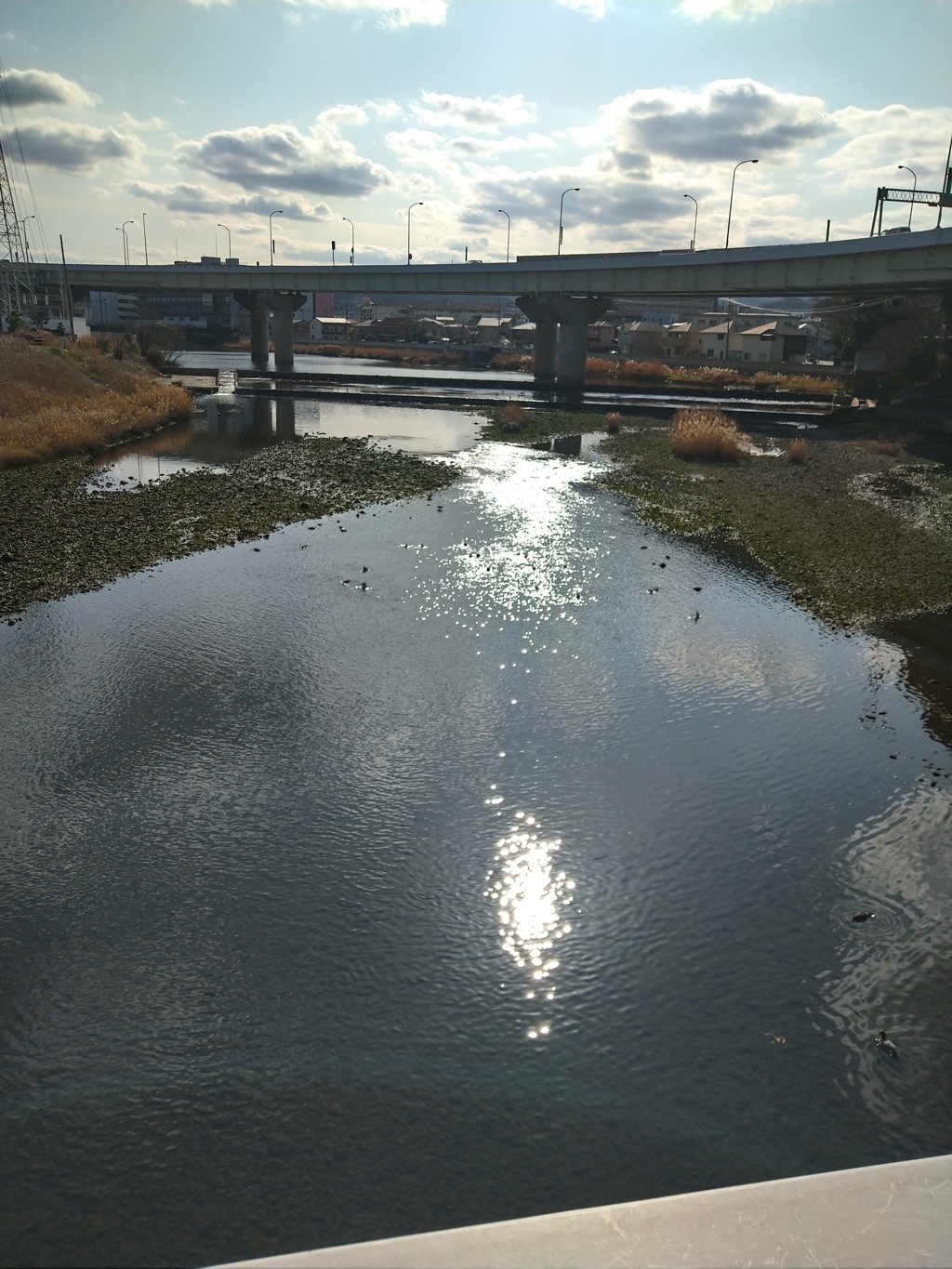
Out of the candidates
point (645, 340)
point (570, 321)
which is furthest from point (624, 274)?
point (645, 340)

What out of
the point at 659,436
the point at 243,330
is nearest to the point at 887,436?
the point at 659,436

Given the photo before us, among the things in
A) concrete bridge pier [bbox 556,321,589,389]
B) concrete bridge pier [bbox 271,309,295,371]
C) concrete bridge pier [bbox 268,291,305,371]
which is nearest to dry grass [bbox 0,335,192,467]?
concrete bridge pier [bbox 271,309,295,371]

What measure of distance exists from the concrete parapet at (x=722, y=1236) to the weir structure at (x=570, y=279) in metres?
55.2

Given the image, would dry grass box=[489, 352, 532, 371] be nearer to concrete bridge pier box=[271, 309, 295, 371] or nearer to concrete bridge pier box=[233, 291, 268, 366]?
concrete bridge pier box=[271, 309, 295, 371]

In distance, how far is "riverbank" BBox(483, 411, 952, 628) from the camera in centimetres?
2312

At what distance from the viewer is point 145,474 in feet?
119

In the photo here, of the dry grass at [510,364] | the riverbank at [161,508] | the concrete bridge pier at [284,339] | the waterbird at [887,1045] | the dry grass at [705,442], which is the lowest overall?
the waterbird at [887,1045]

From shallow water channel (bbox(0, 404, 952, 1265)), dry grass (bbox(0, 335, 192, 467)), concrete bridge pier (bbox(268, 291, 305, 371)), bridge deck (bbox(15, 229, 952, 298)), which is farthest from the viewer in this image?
concrete bridge pier (bbox(268, 291, 305, 371))

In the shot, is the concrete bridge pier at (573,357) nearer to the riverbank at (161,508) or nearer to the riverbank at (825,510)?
the riverbank at (825,510)

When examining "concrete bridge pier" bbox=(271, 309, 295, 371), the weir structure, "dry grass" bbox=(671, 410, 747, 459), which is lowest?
"dry grass" bbox=(671, 410, 747, 459)

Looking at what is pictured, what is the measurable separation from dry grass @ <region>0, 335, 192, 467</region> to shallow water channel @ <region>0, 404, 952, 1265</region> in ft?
75.8

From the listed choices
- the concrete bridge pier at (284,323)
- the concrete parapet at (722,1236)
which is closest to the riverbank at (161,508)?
the concrete parapet at (722,1236)

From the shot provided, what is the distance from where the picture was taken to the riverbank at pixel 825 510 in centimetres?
2312

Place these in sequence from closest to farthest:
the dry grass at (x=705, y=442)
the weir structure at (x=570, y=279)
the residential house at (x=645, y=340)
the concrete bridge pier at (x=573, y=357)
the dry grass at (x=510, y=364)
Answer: the dry grass at (x=705, y=442), the weir structure at (x=570, y=279), the concrete bridge pier at (x=573, y=357), the dry grass at (x=510, y=364), the residential house at (x=645, y=340)
